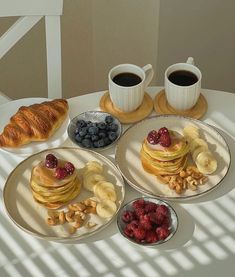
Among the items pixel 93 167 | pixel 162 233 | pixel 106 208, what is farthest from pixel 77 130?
pixel 162 233

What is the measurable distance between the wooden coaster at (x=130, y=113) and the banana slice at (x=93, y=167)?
0.54 ft

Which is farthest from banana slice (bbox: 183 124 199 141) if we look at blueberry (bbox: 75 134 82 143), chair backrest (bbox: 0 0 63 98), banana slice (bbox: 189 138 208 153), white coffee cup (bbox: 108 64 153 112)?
chair backrest (bbox: 0 0 63 98)

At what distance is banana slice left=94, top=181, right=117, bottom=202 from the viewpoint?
1202 millimetres

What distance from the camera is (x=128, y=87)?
134 cm

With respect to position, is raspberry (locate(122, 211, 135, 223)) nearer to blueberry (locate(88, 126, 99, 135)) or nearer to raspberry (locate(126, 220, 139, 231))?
raspberry (locate(126, 220, 139, 231))

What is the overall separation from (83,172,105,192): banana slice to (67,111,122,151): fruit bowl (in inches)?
3.6

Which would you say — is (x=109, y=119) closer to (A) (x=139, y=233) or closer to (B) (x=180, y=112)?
(B) (x=180, y=112)

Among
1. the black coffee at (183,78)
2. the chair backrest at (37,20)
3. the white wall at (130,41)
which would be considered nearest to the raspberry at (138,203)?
the black coffee at (183,78)

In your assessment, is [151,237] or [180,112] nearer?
[151,237]

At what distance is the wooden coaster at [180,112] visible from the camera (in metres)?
1.39

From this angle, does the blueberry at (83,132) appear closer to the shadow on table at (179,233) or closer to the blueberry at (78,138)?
the blueberry at (78,138)

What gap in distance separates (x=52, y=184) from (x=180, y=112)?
0.39 meters

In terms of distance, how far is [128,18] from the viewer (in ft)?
7.09

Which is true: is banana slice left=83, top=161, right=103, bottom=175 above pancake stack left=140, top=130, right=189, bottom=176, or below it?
below
